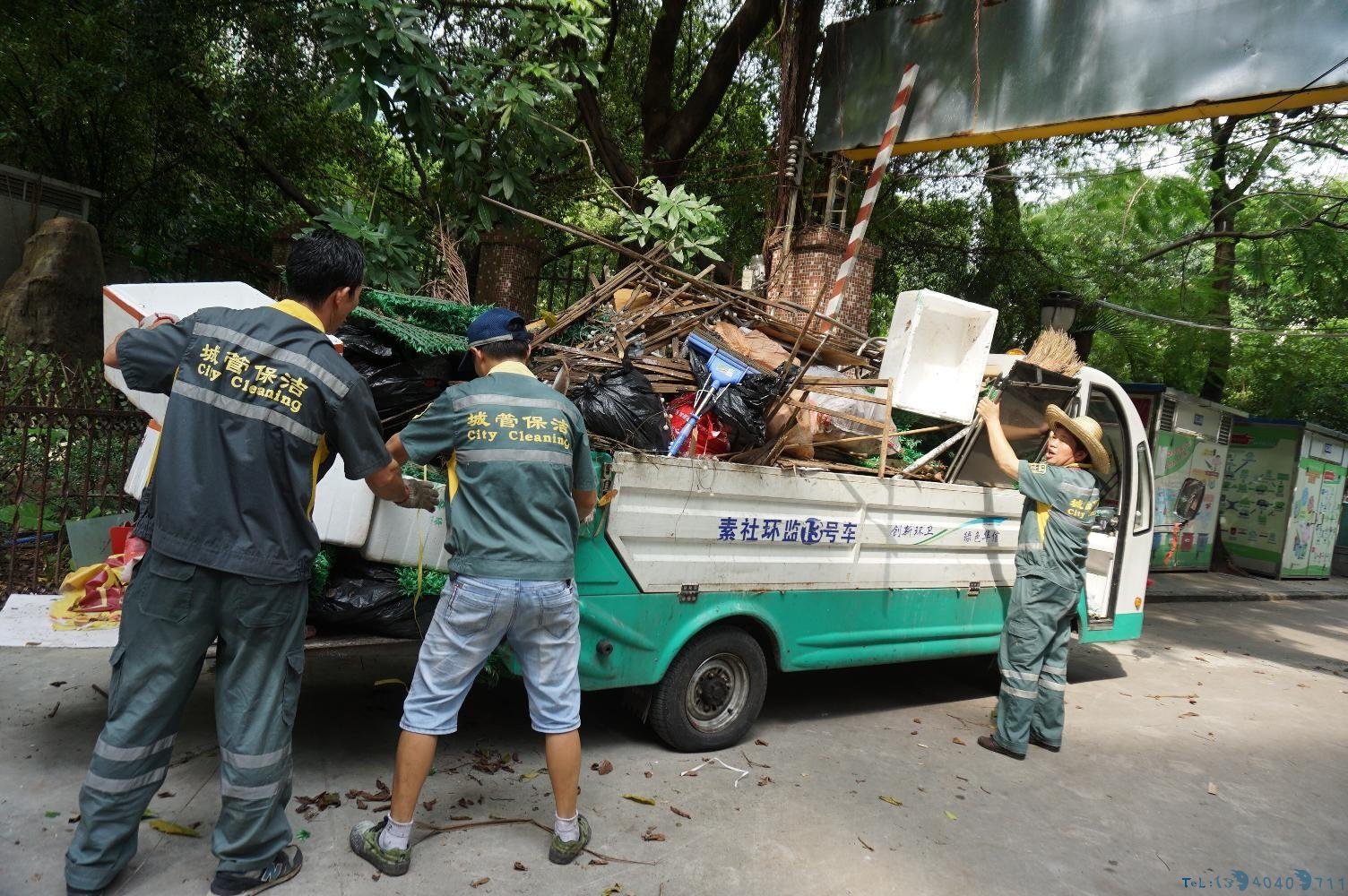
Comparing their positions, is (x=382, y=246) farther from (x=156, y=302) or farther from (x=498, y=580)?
(x=498, y=580)

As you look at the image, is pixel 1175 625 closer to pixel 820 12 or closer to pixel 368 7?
pixel 820 12

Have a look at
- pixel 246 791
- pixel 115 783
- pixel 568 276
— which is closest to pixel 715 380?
pixel 246 791

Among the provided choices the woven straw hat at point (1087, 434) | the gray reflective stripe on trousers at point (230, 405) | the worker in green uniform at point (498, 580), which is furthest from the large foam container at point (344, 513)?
the woven straw hat at point (1087, 434)

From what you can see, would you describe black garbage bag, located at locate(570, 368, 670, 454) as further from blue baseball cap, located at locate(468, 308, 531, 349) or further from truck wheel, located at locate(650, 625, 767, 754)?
truck wheel, located at locate(650, 625, 767, 754)

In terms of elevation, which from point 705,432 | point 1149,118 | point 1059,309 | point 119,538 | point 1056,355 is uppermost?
point 1149,118

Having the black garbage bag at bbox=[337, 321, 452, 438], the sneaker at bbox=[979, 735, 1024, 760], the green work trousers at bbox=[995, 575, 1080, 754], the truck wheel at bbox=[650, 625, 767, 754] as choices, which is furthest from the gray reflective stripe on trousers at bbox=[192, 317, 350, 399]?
the sneaker at bbox=[979, 735, 1024, 760]

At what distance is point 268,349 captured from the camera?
8.23ft

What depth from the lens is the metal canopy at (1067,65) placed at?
5656mm

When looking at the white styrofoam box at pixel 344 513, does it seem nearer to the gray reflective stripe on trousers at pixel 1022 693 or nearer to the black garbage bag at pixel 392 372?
the black garbage bag at pixel 392 372

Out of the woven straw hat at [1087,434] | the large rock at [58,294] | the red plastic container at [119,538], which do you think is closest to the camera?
the red plastic container at [119,538]

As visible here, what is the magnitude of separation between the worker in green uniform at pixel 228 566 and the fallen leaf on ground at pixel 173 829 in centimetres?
39

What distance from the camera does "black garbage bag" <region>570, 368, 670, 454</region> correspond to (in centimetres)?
373

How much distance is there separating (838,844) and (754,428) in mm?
1859

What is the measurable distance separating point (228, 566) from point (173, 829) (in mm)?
1198
